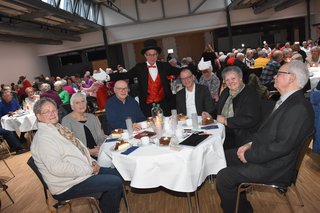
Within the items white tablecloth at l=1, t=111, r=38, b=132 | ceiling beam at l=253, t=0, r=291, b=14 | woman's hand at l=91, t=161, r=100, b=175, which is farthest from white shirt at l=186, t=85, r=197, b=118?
ceiling beam at l=253, t=0, r=291, b=14

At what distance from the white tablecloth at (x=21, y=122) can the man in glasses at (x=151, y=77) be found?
267cm

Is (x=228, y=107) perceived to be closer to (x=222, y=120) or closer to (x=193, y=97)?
(x=222, y=120)

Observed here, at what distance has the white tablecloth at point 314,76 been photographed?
466 centimetres

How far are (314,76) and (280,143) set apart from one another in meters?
3.54

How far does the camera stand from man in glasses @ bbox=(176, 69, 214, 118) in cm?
341

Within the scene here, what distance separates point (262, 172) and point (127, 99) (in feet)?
6.37

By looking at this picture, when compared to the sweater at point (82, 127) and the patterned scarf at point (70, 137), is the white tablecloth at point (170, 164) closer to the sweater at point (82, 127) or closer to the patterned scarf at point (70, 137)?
the patterned scarf at point (70, 137)

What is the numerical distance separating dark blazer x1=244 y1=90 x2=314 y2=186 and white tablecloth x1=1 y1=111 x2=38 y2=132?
479 cm

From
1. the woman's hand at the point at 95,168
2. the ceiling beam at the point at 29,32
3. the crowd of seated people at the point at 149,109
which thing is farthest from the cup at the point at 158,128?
the ceiling beam at the point at 29,32

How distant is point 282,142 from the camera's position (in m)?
1.86

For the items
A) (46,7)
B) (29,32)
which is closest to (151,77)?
(46,7)

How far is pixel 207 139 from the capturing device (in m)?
2.28

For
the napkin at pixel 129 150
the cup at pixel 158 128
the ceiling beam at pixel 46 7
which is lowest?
the napkin at pixel 129 150

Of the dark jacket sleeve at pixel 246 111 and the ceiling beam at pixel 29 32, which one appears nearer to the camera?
the dark jacket sleeve at pixel 246 111
